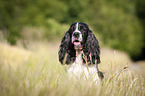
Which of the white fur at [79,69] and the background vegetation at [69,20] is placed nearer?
the white fur at [79,69]

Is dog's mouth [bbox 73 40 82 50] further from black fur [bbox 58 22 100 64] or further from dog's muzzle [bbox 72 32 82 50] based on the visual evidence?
black fur [bbox 58 22 100 64]

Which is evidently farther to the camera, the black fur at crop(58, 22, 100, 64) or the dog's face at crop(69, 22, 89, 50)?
the black fur at crop(58, 22, 100, 64)

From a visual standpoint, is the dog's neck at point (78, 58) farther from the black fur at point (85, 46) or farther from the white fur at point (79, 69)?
the black fur at point (85, 46)

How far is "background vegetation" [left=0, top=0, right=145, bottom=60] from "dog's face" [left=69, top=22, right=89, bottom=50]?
829 cm

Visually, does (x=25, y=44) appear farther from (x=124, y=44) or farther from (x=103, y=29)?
(x=124, y=44)

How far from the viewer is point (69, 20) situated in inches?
795

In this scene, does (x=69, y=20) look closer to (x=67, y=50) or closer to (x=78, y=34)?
(x=67, y=50)

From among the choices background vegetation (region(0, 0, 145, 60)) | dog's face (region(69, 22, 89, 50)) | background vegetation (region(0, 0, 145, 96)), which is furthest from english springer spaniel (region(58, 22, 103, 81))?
background vegetation (region(0, 0, 145, 60))

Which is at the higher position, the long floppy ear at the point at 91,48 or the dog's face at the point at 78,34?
the dog's face at the point at 78,34

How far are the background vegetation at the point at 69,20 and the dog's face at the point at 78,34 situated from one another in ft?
27.2

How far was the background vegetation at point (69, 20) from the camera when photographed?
15.7 metres

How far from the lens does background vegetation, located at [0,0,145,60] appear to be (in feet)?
51.6

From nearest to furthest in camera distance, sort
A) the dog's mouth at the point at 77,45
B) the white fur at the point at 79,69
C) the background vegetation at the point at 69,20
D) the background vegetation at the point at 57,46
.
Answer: the background vegetation at the point at 57,46
the white fur at the point at 79,69
the dog's mouth at the point at 77,45
the background vegetation at the point at 69,20

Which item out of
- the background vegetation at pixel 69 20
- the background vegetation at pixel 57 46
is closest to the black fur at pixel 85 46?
the background vegetation at pixel 57 46
